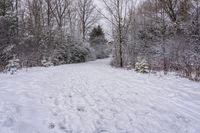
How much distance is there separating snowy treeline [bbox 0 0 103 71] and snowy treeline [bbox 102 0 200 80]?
6.46 metres

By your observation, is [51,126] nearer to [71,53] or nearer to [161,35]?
[161,35]

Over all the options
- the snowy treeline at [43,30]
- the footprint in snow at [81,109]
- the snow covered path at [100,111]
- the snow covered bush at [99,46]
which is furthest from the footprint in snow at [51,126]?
Answer: the snow covered bush at [99,46]

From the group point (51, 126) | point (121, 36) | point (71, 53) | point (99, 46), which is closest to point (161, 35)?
point (121, 36)

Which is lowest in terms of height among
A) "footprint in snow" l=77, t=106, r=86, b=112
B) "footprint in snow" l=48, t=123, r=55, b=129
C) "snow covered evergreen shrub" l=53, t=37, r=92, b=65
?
"footprint in snow" l=48, t=123, r=55, b=129

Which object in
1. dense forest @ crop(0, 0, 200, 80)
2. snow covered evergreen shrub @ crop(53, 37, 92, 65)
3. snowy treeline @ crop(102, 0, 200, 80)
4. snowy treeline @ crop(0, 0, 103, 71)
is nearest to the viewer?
snowy treeline @ crop(102, 0, 200, 80)

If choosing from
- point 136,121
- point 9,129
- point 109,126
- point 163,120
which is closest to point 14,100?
point 9,129

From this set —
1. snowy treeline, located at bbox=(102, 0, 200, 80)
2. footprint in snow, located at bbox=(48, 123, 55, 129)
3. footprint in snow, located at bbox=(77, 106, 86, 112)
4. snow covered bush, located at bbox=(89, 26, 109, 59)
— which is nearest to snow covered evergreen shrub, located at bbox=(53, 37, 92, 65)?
snowy treeline, located at bbox=(102, 0, 200, 80)

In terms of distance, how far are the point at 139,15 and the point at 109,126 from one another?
24.2 metres

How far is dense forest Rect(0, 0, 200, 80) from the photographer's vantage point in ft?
36.6

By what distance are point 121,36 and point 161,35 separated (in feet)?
12.4

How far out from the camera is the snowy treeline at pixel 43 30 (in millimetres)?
14669

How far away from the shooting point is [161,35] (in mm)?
15289

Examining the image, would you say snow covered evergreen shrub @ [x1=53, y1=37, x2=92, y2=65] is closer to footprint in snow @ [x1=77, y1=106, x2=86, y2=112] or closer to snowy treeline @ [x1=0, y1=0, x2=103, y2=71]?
snowy treeline @ [x1=0, y1=0, x2=103, y2=71]

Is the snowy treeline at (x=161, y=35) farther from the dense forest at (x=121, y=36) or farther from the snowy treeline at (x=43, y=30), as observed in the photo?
the snowy treeline at (x=43, y=30)
